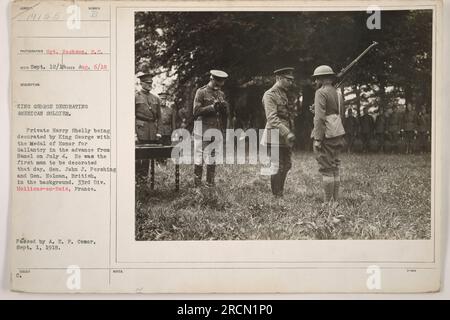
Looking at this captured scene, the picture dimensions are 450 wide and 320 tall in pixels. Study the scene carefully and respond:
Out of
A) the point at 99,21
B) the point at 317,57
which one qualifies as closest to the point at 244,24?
the point at 317,57

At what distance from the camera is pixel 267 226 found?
133 inches

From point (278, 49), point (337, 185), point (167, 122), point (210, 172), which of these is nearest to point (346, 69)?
point (278, 49)

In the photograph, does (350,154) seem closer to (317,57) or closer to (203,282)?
(317,57)

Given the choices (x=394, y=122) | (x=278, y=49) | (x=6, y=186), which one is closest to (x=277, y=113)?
(x=278, y=49)

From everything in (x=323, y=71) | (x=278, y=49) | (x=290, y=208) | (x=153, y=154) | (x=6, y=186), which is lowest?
(x=290, y=208)

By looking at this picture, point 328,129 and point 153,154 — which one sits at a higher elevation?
point 328,129

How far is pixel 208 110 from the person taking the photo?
3346mm

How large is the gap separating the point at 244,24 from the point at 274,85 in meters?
0.42

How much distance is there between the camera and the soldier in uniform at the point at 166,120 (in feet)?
11.1

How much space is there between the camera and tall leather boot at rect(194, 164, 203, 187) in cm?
336

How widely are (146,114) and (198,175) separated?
497mm

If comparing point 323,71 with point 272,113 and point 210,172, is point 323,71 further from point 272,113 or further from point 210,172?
point 210,172

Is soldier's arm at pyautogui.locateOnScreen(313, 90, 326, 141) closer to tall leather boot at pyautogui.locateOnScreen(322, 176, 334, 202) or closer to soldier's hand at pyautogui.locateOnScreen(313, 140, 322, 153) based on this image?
soldier's hand at pyautogui.locateOnScreen(313, 140, 322, 153)

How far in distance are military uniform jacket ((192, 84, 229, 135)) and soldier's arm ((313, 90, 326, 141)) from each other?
56 centimetres
